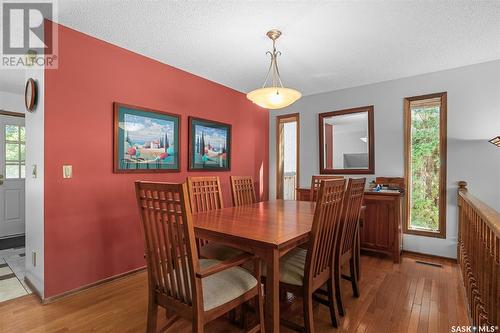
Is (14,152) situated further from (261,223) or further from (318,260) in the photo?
(318,260)

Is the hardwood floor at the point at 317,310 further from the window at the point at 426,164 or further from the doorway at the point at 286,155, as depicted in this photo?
the doorway at the point at 286,155

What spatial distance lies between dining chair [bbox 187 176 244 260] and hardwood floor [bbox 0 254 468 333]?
49 cm

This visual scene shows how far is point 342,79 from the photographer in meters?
3.63

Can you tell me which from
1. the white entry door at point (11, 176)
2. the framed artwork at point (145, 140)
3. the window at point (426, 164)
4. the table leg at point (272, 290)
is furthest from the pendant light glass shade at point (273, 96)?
the white entry door at point (11, 176)

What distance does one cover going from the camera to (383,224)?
128 inches

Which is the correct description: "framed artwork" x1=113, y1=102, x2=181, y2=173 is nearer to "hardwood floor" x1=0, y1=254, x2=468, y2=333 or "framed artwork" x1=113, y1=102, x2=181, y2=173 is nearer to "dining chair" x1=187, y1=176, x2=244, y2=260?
"dining chair" x1=187, y1=176, x2=244, y2=260

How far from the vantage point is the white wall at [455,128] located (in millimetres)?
2988

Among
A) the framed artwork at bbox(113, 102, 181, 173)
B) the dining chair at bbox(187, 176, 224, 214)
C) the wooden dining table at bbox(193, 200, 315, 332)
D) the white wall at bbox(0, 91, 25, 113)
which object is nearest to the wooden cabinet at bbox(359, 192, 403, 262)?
the wooden dining table at bbox(193, 200, 315, 332)

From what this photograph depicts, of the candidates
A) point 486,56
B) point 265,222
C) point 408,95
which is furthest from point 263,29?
point 486,56

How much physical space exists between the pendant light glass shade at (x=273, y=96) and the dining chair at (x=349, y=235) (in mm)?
922

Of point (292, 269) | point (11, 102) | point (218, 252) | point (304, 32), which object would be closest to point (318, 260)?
point (292, 269)

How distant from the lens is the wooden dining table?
4.64 feet

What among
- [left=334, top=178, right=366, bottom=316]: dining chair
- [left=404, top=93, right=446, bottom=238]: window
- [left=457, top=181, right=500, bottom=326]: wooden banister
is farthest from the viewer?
[left=404, top=93, right=446, bottom=238]: window

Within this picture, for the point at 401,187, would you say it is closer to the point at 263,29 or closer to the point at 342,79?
the point at 342,79
